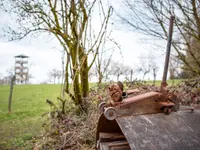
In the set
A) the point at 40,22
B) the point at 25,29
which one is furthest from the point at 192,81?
the point at 25,29

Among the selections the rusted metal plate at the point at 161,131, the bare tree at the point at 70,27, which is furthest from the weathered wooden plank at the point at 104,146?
the bare tree at the point at 70,27

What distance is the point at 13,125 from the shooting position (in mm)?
6469

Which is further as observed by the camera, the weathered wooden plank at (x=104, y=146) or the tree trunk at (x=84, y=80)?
the tree trunk at (x=84, y=80)

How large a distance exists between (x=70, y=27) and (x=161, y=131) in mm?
4003

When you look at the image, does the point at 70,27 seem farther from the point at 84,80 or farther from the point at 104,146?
the point at 104,146

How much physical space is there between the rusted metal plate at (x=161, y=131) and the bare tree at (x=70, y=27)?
132 inches

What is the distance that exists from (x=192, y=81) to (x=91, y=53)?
269 centimetres

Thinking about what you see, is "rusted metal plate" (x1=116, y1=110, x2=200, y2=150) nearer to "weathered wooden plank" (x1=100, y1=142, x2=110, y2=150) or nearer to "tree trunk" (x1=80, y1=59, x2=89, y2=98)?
"weathered wooden plank" (x1=100, y1=142, x2=110, y2=150)

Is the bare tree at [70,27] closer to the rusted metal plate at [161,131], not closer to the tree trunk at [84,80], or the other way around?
the tree trunk at [84,80]

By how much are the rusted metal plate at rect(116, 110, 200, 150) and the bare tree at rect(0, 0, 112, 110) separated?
3356 mm

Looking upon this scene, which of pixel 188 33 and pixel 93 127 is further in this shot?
pixel 188 33

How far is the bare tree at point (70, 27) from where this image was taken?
190 inches

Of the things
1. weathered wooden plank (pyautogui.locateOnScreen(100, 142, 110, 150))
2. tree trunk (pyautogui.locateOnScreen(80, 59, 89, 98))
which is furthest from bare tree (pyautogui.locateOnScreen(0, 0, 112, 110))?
weathered wooden plank (pyautogui.locateOnScreen(100, 142, 110, 150))

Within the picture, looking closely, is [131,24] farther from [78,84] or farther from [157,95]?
[157,95]
